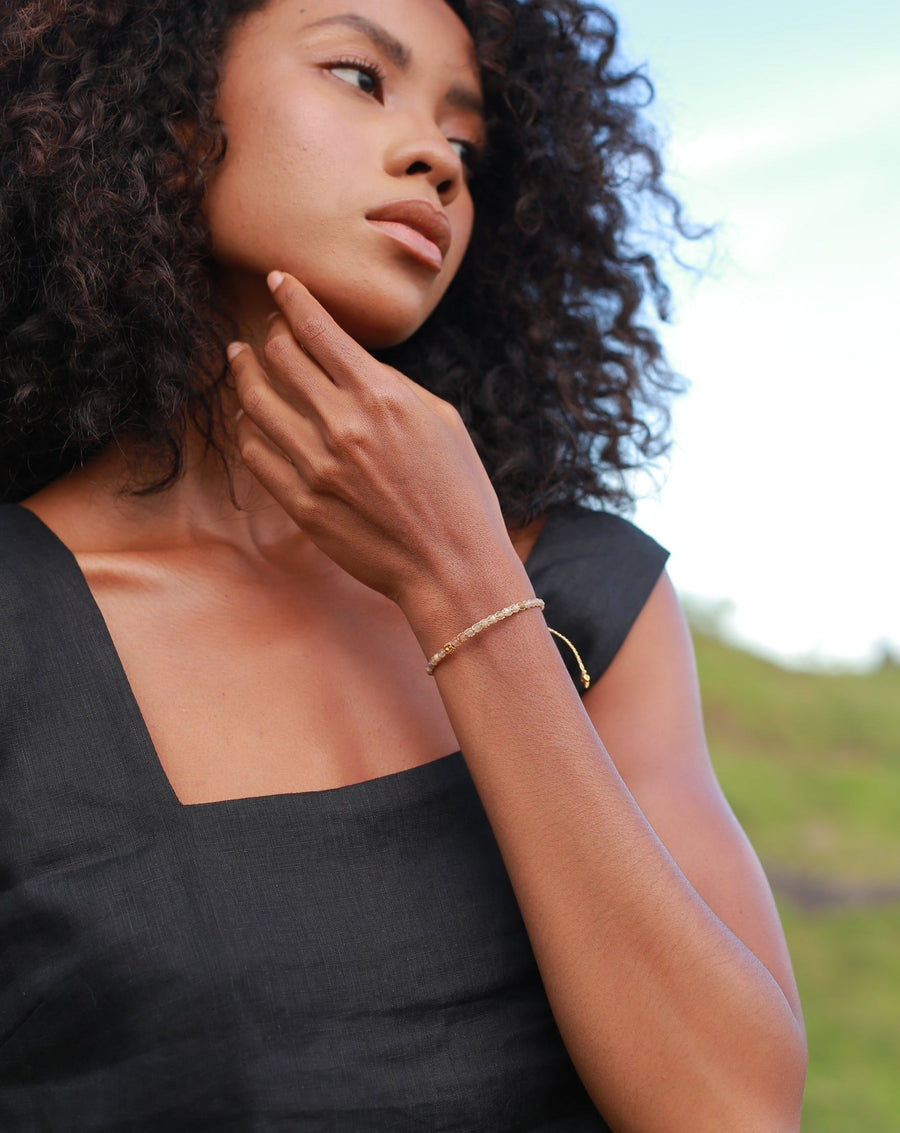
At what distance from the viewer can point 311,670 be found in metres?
1.68

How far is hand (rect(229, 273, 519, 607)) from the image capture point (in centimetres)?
149

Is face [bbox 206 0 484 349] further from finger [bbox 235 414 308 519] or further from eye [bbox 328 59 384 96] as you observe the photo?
finger [bbox 235 414 308 519]

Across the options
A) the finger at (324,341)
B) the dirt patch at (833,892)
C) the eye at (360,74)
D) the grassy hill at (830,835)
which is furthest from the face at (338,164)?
the dirt patch at (833,892)

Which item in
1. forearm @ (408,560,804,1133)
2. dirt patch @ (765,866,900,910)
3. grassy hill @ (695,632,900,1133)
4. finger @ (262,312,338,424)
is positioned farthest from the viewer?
dirt patch @ (765,866,900,910)

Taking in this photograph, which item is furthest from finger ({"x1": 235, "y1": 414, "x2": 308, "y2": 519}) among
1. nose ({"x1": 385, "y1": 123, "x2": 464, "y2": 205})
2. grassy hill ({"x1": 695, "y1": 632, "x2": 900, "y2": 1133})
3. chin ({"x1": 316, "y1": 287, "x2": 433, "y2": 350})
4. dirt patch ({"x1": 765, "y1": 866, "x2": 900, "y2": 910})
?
dirt patch ({"x1": 765, "y1": 866, "x2": 900, "y2": 910})

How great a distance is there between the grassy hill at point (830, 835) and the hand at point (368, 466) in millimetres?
3691

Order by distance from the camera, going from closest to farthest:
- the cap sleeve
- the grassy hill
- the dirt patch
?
the cap sleeve → the grassy hill → the dirt patch

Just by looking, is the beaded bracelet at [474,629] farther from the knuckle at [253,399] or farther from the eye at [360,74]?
the eye at [360,74]

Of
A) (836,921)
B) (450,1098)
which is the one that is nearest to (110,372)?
(450,1098)

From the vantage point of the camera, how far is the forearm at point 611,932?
1312 mm

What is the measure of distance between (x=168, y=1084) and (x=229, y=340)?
3.69 ft

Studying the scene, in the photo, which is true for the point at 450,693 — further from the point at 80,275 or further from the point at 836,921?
the point at 836,921

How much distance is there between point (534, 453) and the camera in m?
2.15

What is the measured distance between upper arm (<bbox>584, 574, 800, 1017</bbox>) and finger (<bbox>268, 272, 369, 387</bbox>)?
611 millimetres
